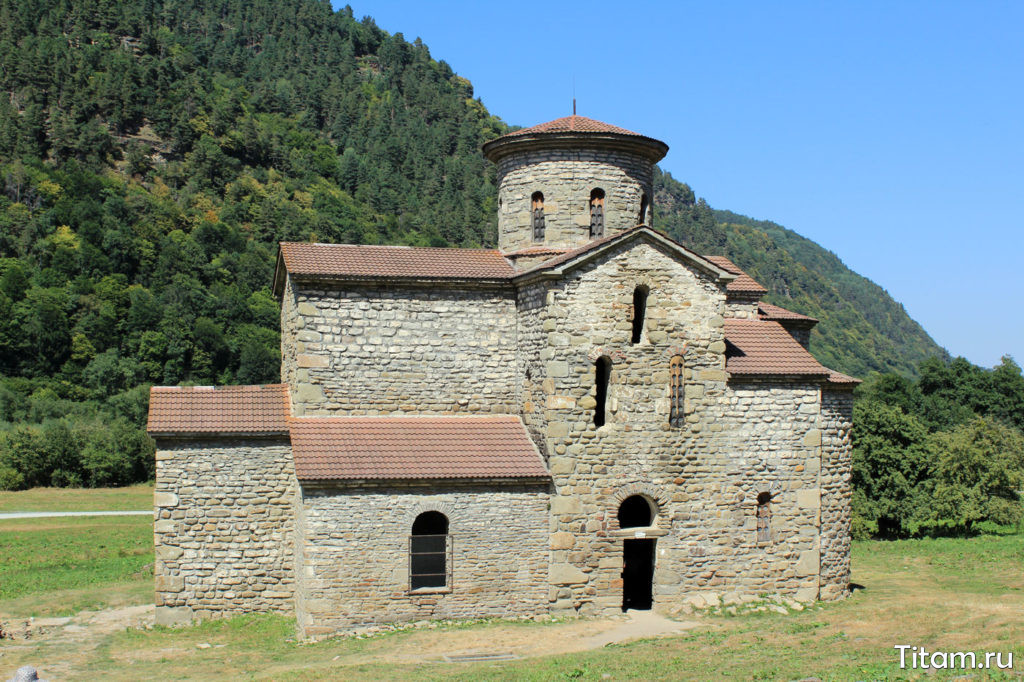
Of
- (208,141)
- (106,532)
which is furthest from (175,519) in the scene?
(208,141)

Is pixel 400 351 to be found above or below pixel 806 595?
above

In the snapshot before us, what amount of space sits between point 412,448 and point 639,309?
538 centimetres

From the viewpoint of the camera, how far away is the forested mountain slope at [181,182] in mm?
67125

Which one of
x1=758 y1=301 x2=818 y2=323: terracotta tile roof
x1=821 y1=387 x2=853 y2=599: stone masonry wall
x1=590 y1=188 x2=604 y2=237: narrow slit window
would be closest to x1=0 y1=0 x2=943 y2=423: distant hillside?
x1=590 y1=188 x2=604 y2=237: narrow slit window

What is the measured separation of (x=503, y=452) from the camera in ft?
→ 63.4

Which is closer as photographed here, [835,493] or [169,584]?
[169,584]

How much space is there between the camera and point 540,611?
1877 cm

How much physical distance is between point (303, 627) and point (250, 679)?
9.06 feet

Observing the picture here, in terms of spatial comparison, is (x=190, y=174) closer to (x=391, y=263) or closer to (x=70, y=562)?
(x=70, y=562)

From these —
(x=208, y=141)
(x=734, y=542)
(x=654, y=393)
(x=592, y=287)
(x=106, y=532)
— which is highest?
(x=208, y=141)

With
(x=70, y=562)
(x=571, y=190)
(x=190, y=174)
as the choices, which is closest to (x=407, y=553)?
(x=571, y=190)

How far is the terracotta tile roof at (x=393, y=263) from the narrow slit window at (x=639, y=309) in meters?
2.85

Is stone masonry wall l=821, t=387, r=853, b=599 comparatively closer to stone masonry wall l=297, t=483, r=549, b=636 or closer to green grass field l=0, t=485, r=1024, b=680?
green grass field l=0, t=485, r=1024, b=680

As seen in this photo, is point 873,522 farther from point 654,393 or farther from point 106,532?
point 106,532
